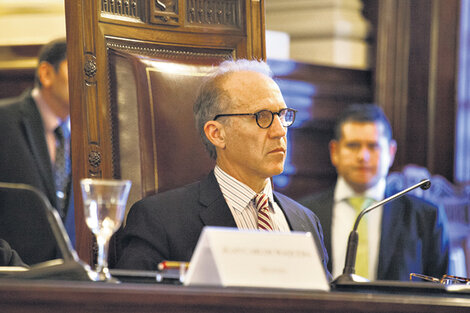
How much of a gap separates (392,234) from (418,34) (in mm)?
1662

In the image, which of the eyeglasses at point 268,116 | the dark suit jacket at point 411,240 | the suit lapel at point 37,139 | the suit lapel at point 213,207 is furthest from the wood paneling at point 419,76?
the suit lapel at point 213,207

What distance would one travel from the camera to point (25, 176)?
127 inches

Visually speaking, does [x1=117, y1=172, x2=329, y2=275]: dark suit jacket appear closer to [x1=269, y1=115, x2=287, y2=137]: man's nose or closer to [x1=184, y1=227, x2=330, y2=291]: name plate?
[x1=269, y1=115, x2=287, y2=137]: man's nose

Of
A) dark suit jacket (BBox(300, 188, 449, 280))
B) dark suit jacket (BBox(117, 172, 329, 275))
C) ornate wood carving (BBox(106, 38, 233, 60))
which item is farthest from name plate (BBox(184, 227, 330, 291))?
dark suit jacket (BBox(300, 188, 449, 280))

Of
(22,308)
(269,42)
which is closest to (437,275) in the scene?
(269,42)

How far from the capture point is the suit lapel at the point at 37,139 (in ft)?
10.8

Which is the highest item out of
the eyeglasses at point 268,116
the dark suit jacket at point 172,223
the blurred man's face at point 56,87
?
the blurred man's face at point 56,87

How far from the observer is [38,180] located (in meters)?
3.27

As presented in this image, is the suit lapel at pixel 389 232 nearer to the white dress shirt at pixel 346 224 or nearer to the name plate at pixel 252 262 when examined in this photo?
the white dress shirt at pixel 346 224

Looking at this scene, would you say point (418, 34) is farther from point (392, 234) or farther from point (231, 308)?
point (231, 308)

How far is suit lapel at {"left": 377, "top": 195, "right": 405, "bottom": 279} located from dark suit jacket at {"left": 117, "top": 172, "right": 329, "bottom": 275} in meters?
1.34

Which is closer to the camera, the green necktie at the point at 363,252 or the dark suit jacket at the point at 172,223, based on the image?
the dark suit jacket at the point at 172,223

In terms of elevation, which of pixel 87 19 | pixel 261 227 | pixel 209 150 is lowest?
pixel 261 227

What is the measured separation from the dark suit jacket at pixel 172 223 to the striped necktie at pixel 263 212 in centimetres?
8
